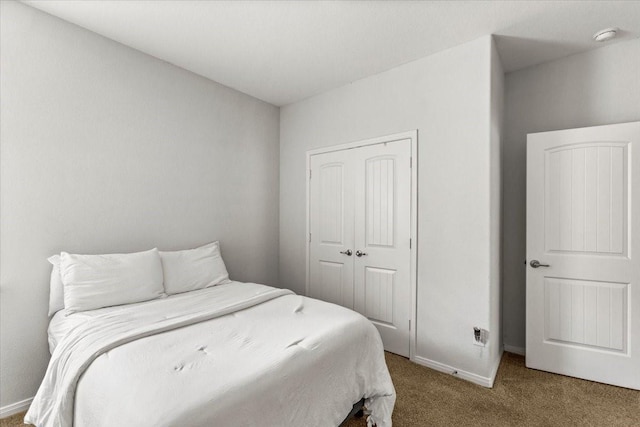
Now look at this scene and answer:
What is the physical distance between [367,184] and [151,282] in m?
2.10

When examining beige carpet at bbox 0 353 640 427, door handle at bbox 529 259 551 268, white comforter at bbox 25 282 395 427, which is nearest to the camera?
white comforter at bbox 25 282 395 427

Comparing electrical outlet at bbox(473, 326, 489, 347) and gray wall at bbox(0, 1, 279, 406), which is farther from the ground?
gray wall at bbox(0, 1, 279, 406)

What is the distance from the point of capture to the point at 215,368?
1301 mm

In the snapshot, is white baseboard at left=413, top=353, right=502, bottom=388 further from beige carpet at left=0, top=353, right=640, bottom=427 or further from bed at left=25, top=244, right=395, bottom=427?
bed at left=25, top=244, right=395, bottom=427

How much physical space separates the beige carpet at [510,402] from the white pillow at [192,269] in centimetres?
118

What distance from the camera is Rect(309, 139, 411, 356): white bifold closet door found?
2910 millimetres

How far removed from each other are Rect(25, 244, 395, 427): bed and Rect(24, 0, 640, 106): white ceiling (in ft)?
6.67

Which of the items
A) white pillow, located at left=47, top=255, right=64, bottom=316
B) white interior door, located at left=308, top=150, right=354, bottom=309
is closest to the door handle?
white interior door, located at left=308, top=150, right=354, bottom=309

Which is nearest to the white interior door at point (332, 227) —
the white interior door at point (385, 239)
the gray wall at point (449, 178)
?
the white interior door at point (385, 239)

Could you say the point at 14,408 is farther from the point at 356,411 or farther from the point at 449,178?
the point at 449,178

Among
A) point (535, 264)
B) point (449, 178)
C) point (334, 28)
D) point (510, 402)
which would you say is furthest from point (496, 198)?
point (334, 28)

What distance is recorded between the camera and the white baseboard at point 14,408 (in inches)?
77.1

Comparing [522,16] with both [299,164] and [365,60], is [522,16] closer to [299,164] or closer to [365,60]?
[365,60]

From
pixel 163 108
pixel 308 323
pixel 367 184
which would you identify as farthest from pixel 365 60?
pixel 308 323
